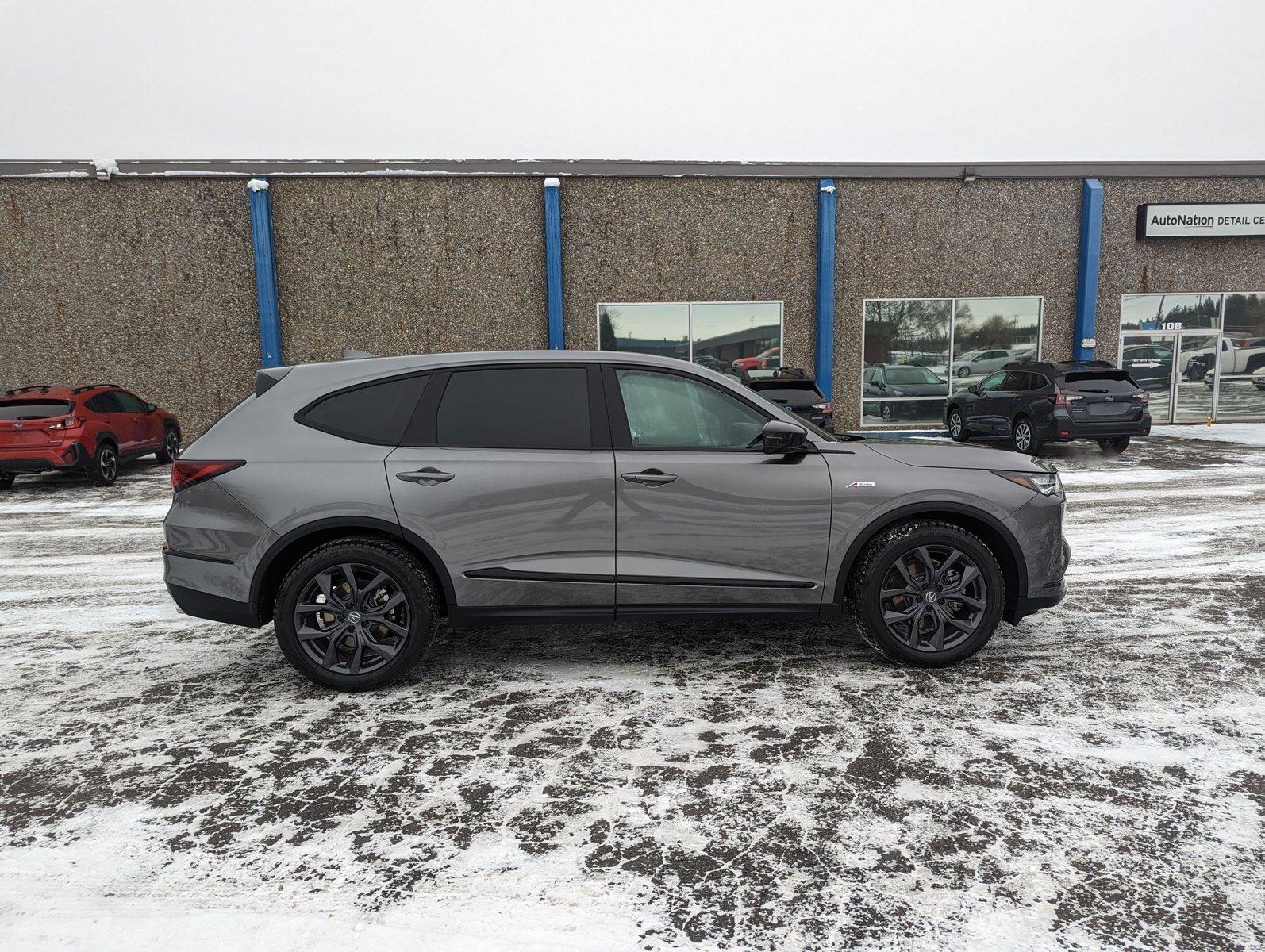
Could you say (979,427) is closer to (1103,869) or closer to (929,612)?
(929,612)

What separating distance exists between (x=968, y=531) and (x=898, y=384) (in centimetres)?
1497

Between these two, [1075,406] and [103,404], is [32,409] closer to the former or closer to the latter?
[103,404]

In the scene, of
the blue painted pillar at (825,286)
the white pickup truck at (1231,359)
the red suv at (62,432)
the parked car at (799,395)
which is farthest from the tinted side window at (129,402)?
the white pickup truck at (1231,359)

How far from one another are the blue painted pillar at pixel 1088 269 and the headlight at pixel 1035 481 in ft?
53.4

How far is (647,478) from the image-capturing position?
4469 millimetres

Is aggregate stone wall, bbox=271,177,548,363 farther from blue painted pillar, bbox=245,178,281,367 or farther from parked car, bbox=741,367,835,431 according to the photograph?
parked car, bbox=741,367,835,431

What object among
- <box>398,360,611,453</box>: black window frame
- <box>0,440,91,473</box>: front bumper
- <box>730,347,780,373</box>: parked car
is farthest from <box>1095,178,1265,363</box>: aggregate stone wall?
<box>0,440,91,473</box>: front bumper

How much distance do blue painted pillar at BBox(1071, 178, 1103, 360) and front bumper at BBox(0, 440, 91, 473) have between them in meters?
19.3

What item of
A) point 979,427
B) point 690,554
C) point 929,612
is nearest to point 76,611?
point 690,554

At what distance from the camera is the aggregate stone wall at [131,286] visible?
55.2 ft

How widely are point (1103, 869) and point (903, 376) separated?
55.9ft

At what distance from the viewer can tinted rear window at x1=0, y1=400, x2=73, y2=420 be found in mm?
11827

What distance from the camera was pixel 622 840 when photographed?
3.06 metres

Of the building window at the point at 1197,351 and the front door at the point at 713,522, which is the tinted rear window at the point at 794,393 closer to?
the front door at the point at 713,522
